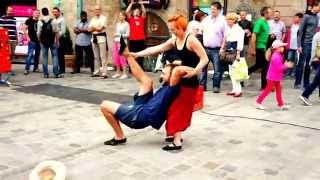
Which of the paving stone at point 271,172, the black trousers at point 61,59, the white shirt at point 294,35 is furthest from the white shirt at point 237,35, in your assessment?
the black trousers at point 61,59

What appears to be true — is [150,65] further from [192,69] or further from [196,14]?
[192,69]

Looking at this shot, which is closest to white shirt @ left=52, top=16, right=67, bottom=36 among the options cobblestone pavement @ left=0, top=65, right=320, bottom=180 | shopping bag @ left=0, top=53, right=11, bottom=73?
shopping bag @ left=0, top=53, right=11, bottom=73

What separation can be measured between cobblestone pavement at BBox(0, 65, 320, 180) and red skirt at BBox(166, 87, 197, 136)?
31 centimetres

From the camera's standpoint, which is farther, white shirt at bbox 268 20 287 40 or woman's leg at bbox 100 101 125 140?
white shirt at bbox 268 20 287 40

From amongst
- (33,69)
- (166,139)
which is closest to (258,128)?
(166,139)

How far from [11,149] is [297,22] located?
311 inches

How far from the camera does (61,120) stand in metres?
7.64

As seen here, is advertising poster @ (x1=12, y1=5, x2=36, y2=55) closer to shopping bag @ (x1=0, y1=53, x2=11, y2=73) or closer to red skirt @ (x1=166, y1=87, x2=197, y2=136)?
shopping bag @ (x1=0, y1=53, x2=11, y2=73)

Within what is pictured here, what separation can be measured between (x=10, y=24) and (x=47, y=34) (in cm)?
354

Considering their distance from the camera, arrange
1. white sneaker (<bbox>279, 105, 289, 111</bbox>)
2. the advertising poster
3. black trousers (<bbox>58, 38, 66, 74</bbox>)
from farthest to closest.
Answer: the advertising poster
black trousers (<bbox>58, 38, 66, 74</bbox>)
white sneaker (<bbox>279, 105, 289, 111</bbox>)

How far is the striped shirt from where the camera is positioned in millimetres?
15156

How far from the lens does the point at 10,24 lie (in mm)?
15195

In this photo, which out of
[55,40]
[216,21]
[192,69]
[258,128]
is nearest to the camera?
[192,69]

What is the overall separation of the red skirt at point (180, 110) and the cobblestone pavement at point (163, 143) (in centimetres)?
31
